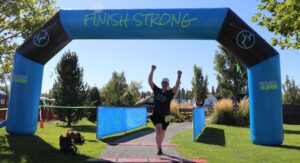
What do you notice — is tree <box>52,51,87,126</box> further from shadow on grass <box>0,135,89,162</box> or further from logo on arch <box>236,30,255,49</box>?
logo on arch <box>236,30,255,49</box>

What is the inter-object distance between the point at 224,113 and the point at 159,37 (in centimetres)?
1308

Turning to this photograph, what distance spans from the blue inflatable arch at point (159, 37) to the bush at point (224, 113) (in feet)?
39.6

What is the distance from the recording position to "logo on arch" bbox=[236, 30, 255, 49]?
10.6 metres

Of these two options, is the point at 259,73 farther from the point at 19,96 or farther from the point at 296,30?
the point at 19,96

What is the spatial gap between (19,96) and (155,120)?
5775 mm

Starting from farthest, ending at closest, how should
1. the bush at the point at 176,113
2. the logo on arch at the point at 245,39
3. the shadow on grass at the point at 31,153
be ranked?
the bush at the point at 176,113 → the logo on arch at the point at 245,39 → the shadow on grass at the point at 31,153

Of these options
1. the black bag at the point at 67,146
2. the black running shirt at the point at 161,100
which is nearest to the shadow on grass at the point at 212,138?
the black running shirt at the point at 161,100

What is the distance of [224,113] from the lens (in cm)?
2330

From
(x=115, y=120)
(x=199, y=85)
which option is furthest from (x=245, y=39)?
(x=199, y=85)

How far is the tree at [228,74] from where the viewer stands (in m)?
29.2

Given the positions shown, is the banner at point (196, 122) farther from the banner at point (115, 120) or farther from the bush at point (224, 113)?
the bush at point (224, 113)

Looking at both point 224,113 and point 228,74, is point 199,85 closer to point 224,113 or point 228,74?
point 228,74

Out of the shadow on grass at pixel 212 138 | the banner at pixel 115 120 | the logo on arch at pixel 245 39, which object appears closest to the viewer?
the logo on arch at pixel 245 39

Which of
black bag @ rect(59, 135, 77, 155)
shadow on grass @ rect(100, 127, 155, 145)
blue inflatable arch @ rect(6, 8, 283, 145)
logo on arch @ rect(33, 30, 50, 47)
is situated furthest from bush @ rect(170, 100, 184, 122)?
black bag @ rect(59, 135, 77, 155)
